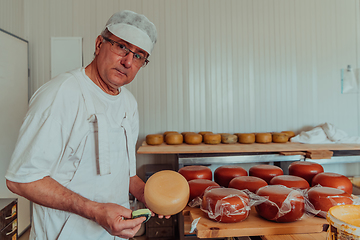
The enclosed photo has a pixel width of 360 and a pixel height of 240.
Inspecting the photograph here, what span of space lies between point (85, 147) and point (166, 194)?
36cm

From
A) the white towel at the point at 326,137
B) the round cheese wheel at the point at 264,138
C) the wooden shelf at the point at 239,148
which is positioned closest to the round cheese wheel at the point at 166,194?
the wooden shelf at the point at 239,148

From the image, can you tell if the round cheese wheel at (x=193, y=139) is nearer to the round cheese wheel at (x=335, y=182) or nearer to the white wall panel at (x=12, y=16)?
the round cheese wheel at (x=335, y=182)

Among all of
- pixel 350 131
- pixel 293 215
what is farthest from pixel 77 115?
pixel 350 131

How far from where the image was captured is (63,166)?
2.91 feet

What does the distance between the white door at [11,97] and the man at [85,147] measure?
207 cm

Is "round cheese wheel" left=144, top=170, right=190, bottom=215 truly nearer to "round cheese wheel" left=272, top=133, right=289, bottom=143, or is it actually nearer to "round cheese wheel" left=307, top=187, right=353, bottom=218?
"round cheese wheel" left=307, top=187, right=353, bottom=218

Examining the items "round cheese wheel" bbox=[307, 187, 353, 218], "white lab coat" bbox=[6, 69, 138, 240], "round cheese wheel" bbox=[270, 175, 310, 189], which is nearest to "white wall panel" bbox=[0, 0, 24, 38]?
"white lab coat" bbox=[6, 69, 138, 240]

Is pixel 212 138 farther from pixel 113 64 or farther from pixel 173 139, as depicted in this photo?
pixel 113 64

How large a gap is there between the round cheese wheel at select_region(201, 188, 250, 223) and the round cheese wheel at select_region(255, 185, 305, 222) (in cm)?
8

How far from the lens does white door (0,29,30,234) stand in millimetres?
2508

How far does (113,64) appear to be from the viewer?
97 centimetres

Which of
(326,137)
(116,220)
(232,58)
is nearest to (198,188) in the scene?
(116,220)

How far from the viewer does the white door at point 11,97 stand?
2.51 meters

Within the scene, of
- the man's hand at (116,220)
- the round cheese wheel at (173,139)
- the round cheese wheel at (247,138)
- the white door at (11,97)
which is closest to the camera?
the man's hand at (116,220)
